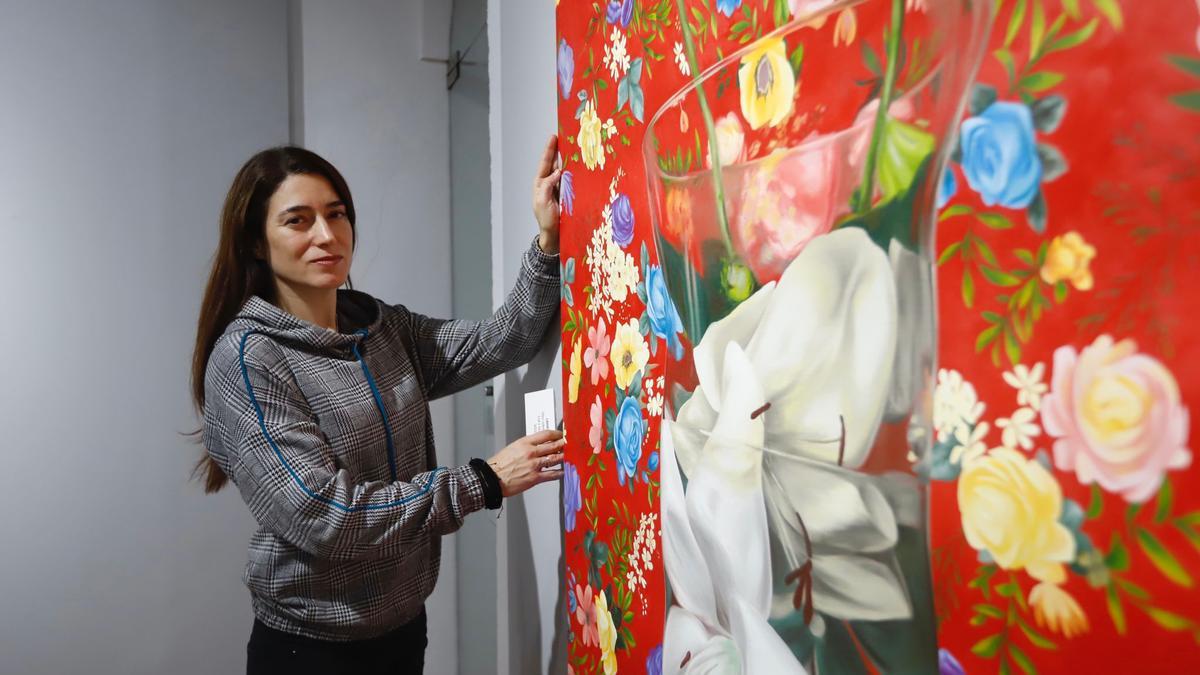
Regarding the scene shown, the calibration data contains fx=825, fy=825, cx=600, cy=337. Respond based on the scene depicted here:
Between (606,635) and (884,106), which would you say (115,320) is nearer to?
(606,635)

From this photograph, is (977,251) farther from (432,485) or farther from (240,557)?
(240,557)

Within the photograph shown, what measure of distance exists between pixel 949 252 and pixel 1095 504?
14cm

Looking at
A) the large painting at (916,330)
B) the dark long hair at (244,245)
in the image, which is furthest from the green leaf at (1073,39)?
the dark long hair at (244,245)

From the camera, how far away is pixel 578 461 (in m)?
1.01

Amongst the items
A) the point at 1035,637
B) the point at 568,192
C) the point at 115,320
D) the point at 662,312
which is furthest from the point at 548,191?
the point at 115,320

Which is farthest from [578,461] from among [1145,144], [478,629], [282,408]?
[478,629]

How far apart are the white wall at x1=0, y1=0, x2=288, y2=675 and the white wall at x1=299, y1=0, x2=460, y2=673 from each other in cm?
32

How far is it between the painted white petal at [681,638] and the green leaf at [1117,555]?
1.22ft

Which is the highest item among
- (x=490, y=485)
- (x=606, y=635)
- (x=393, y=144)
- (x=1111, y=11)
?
(x=393, y=144)

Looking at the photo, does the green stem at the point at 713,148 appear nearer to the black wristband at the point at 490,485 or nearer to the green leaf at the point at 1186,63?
the green leaf at the point at 1186,63

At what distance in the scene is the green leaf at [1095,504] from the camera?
1.14ft

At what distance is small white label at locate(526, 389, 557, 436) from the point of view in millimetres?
1240

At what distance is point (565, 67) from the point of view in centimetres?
98

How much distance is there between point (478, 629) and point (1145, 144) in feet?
7.33
